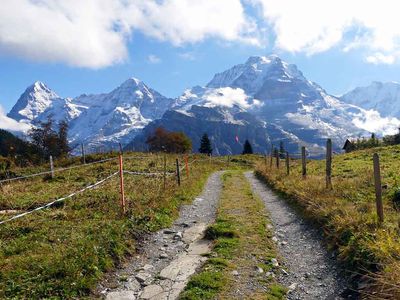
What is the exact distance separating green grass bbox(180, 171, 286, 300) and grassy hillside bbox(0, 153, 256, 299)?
85.8 inches

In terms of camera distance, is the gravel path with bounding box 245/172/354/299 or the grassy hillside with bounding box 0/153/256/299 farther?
the gravel path with bounding box 245/172/354/299

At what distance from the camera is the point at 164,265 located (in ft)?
33.9

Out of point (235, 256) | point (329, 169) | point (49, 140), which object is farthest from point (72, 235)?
point (49, 140)

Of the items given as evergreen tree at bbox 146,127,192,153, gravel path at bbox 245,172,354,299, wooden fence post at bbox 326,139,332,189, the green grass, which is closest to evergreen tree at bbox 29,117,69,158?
evergreen tree at bbox 146,127,192,153

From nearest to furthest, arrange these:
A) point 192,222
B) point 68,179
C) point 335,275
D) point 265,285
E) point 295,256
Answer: point 265,285, point 335,275, point 295,256, point 192,222, point 68,179

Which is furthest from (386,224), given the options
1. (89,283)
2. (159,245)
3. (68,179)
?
(68,179)

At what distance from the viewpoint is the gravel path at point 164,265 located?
28.1ft

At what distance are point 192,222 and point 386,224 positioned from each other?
265 inches

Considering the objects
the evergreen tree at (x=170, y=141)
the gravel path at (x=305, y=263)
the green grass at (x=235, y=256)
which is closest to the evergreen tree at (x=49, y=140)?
the evergreen tree at (x=170, y=141)

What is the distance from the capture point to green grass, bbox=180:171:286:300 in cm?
834

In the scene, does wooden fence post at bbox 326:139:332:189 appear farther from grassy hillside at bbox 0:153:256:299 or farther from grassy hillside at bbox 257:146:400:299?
grassy hillside at bbox 0:153:256:299

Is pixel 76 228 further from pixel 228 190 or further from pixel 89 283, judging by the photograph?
pixel 228 190

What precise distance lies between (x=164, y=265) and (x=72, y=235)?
2882mm

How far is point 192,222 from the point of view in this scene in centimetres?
1512
